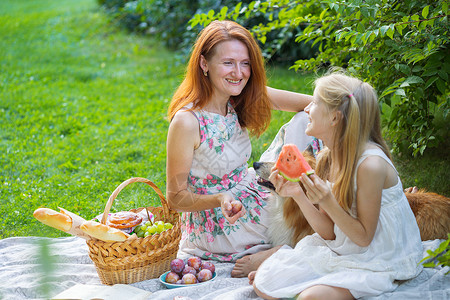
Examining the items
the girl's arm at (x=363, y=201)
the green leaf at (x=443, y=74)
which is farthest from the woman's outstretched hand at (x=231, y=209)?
the green leaf at (x=443, y=74)

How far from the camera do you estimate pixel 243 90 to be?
3.59 metres

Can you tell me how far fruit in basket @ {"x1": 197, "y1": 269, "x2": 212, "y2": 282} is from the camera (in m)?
3.10

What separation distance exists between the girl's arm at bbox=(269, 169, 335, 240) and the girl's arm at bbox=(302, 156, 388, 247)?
0.18 meters

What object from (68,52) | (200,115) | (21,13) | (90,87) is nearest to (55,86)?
(90,87)

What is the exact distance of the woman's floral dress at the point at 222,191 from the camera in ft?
11.1

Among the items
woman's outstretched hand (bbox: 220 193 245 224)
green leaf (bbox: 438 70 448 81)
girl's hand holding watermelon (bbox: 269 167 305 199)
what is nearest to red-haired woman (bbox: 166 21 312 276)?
woman's outstretched hand (bbox: 220 193 245 224)

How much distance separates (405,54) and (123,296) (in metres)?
2.16

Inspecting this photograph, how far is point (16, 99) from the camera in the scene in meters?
7.45

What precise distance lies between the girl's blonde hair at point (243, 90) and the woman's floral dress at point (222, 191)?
138 mm

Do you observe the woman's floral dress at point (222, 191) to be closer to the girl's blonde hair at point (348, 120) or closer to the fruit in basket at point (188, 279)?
the fruit in basket at point (188, 279)

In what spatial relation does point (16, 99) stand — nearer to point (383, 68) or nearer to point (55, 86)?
point (55, 86)

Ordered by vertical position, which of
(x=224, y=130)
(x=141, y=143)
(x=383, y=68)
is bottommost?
(x=141, y=143)

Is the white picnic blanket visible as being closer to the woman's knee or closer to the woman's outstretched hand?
the woman's knee

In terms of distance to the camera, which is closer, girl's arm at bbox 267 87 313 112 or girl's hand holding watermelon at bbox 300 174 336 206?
girl's hand holding watermelon at bbox 300 174 336 206
